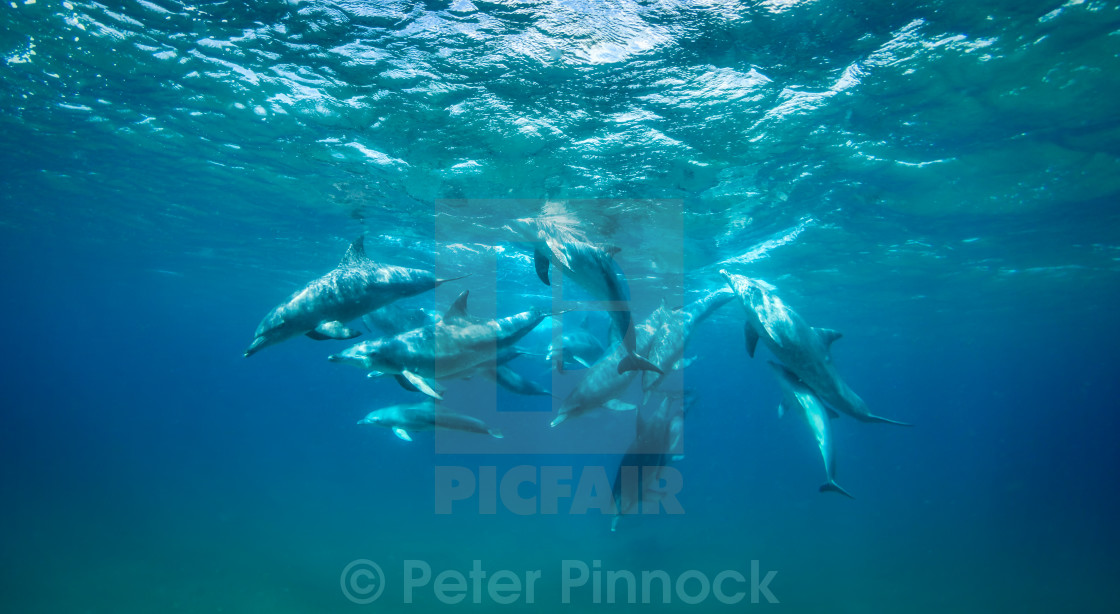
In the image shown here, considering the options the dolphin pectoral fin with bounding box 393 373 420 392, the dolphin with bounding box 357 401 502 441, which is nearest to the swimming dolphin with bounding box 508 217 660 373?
the dolphin pectoral fin with bounding box 393 373 420 392

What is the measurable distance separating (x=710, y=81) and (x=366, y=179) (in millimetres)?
11271

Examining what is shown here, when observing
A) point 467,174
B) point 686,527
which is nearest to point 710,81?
point 467,174

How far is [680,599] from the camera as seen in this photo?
16766 millimetres

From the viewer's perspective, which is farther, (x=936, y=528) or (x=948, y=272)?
(x=936, y=528)

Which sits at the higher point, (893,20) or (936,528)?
(893,20)

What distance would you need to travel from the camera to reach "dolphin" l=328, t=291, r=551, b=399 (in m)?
6.32

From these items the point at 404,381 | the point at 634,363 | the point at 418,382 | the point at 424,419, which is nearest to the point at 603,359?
the point at 634,363

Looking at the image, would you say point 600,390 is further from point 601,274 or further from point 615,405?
point 601,274

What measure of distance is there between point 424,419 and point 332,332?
4081mm

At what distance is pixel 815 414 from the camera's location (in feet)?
18.5

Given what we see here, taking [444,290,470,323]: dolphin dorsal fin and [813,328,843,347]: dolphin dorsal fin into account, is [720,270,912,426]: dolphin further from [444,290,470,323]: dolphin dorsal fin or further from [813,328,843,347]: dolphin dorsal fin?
[444,290,470,323]: dolphin dorsal fin

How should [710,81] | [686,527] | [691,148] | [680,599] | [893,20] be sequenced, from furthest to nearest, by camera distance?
[686,527], [680,599], [691,148], [710,81], [893,20]

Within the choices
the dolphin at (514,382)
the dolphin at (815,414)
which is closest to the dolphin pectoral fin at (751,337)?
the dolphin at (815,414)

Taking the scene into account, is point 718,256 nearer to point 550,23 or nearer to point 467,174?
point 467,174
